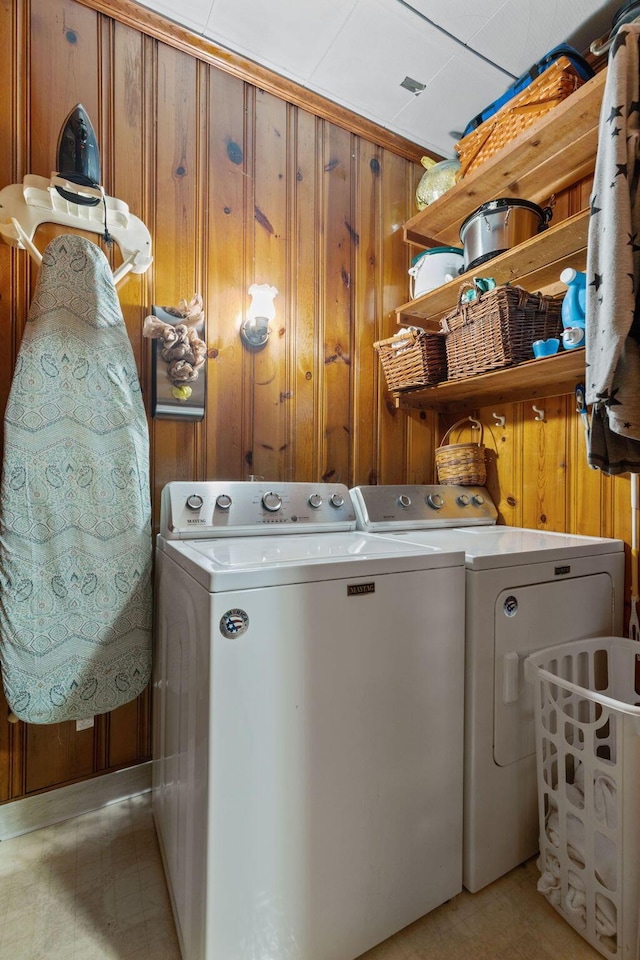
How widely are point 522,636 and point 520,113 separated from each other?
1.71 meters

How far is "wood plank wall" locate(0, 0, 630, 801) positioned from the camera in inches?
58.2

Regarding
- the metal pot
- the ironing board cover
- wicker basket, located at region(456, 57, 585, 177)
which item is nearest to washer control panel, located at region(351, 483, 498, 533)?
the ironing board cover

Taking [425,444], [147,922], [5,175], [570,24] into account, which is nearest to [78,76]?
[5,175]

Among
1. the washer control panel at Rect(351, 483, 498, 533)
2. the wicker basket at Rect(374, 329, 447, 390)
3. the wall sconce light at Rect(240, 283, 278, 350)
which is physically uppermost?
the wall sconce light at Rect(240, 283, 278, 350)

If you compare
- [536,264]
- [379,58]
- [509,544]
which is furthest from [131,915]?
[379,58]

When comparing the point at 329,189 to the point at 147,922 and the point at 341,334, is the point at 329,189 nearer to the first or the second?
the point at 341,334

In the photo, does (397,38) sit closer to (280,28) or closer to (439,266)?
(280,28)

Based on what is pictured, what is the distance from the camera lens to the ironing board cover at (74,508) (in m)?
1.27

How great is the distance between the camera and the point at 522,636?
4.03 feet

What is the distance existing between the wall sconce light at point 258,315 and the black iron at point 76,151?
0.61 metres

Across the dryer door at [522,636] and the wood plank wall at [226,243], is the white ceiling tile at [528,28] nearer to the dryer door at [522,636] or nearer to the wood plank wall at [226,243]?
the wood plank wall at [226,243]

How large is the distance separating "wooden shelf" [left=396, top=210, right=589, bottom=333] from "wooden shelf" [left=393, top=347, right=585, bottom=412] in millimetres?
365

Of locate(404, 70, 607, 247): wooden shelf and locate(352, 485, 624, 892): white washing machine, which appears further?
locate(404, 70, 607, 247): wooden shelf

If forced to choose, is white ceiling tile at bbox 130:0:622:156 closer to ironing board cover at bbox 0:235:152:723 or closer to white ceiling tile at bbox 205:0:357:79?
white ceiling tile at bbox 205:0:357:79
